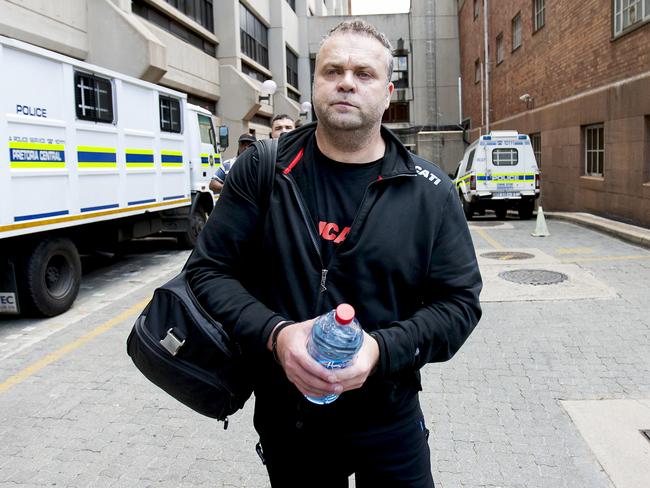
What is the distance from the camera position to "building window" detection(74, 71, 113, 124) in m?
7.73

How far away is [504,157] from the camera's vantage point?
17.4 metres

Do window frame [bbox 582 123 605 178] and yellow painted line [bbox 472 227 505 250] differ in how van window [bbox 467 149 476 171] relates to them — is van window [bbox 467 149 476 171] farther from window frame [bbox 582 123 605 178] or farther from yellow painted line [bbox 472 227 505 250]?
yellow painted line [bbox 472 227 505 250]

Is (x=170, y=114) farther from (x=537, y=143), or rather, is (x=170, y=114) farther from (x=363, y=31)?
(x=537, y=143)

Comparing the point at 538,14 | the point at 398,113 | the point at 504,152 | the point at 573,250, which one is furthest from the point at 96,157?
the point at 398,113

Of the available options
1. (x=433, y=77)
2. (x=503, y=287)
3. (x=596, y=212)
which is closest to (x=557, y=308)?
(x=503, y=287)

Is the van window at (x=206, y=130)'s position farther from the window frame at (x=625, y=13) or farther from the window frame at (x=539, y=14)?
the window frame at (x=539, y=14)

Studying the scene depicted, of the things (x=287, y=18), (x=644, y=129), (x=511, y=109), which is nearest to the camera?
(x=644, y=129)

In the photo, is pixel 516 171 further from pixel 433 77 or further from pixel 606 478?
pixel 433 77

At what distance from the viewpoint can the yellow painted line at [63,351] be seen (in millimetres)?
5172

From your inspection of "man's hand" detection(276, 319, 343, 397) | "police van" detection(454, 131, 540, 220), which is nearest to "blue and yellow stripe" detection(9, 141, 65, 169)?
"man's hand" detection(276, 319, 343, 397)

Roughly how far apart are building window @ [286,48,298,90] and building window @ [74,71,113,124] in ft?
101

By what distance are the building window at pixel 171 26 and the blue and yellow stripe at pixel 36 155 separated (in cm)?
1371

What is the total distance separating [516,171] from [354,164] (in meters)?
16.1

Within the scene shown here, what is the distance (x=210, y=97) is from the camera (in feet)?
82.8
